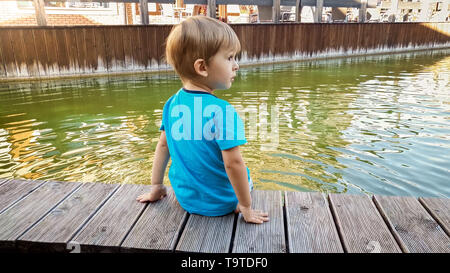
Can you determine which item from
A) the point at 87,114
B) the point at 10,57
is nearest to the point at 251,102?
the point at 87,114

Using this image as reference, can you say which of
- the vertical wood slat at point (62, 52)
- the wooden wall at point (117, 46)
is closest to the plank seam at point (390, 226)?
the wooden wall at point (117, 46)

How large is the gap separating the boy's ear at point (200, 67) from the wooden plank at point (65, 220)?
42.6 inches

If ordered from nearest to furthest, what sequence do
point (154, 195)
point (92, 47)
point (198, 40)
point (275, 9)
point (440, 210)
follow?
point (198, 40), point (440, 210), point (154, 195), point (92, 47), point (275, 9)

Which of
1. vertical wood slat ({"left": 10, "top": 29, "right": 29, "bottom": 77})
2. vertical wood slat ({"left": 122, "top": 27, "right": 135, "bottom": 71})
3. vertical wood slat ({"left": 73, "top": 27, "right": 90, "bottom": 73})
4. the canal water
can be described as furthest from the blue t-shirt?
vertical wood slat ({"left": 10, "top": 29, "right": 29, "bottom": 77})

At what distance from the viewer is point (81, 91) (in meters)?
8.01

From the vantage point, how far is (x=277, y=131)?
5102 mm

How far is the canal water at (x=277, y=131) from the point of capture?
3.76 meters

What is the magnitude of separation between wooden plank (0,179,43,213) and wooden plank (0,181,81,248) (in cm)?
5

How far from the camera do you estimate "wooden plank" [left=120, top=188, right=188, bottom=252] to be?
174 centimetres

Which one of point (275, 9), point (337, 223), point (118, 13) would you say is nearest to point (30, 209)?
point (337, 223)

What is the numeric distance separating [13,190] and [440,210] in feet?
9.02

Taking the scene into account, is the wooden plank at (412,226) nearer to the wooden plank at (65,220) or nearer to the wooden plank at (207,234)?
the wooden plank at (207,234)

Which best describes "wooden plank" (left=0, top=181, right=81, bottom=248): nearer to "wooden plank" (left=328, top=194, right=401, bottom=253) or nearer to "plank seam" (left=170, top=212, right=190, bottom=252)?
"plank seam" (left=170, top=212, right=190, bottom=252)

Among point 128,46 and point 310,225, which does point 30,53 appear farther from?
point 310,225
